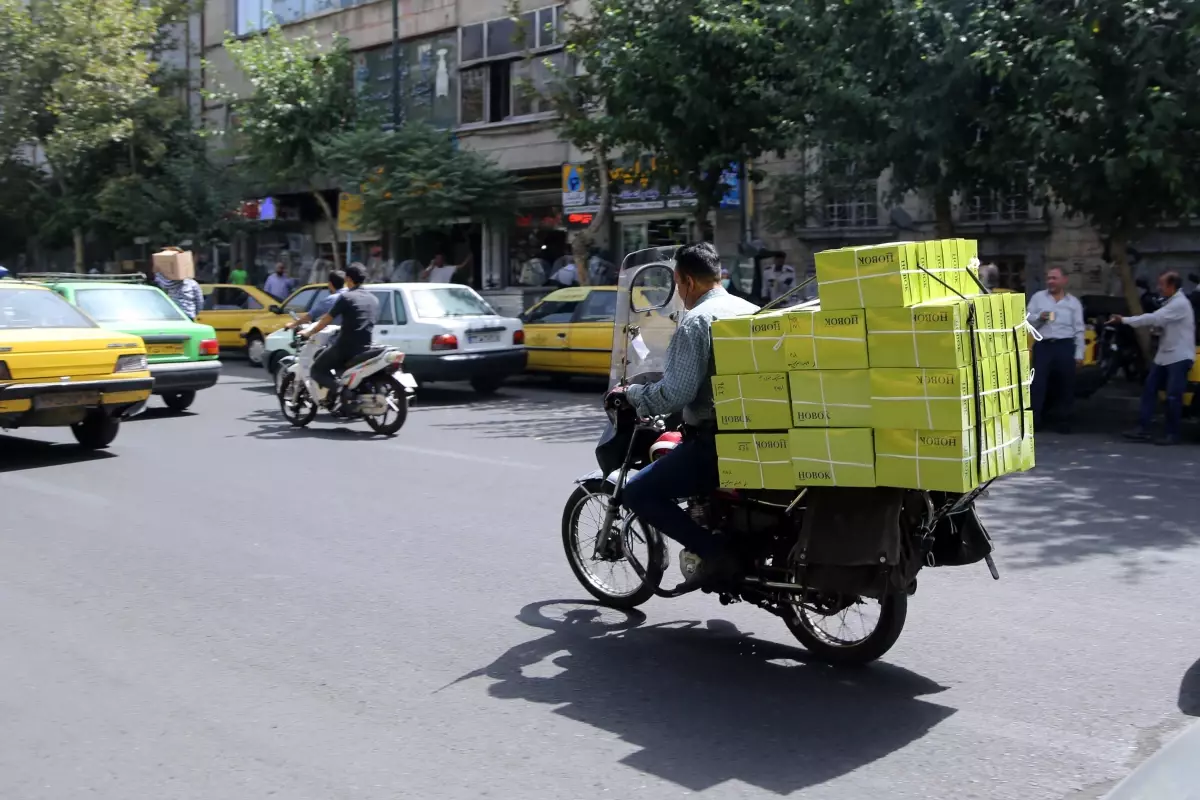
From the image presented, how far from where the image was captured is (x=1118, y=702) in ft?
15.8

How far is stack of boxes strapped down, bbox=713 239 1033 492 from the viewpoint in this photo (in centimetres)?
449

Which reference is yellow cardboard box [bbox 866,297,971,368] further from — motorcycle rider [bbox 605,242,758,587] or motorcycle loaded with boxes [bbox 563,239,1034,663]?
motorcycle rider [bbox 605,242,758,587]

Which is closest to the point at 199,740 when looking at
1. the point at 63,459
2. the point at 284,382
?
the point at 63,459

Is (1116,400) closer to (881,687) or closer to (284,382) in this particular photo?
(284,382)

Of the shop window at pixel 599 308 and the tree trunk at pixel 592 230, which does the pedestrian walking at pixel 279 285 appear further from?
the shop window at pixel 599 308

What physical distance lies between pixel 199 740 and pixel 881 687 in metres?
2.63

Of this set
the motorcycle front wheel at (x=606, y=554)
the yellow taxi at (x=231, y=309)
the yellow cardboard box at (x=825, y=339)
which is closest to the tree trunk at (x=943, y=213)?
the motorcycle front wheel at (x=606, y=554)

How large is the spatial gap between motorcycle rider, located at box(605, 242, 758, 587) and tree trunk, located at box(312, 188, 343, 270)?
23763mm

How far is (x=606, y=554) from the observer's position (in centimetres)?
607

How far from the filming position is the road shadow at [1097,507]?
292 inches

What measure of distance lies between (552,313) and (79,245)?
21.1 metres

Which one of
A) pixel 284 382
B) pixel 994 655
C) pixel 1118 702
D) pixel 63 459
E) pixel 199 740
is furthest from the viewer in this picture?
pixel 284 382

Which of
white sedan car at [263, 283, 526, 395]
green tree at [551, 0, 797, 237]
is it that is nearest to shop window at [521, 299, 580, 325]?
white sedan car at [263, 283, 526, 395]

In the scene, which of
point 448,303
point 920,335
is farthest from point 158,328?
point 920,335
